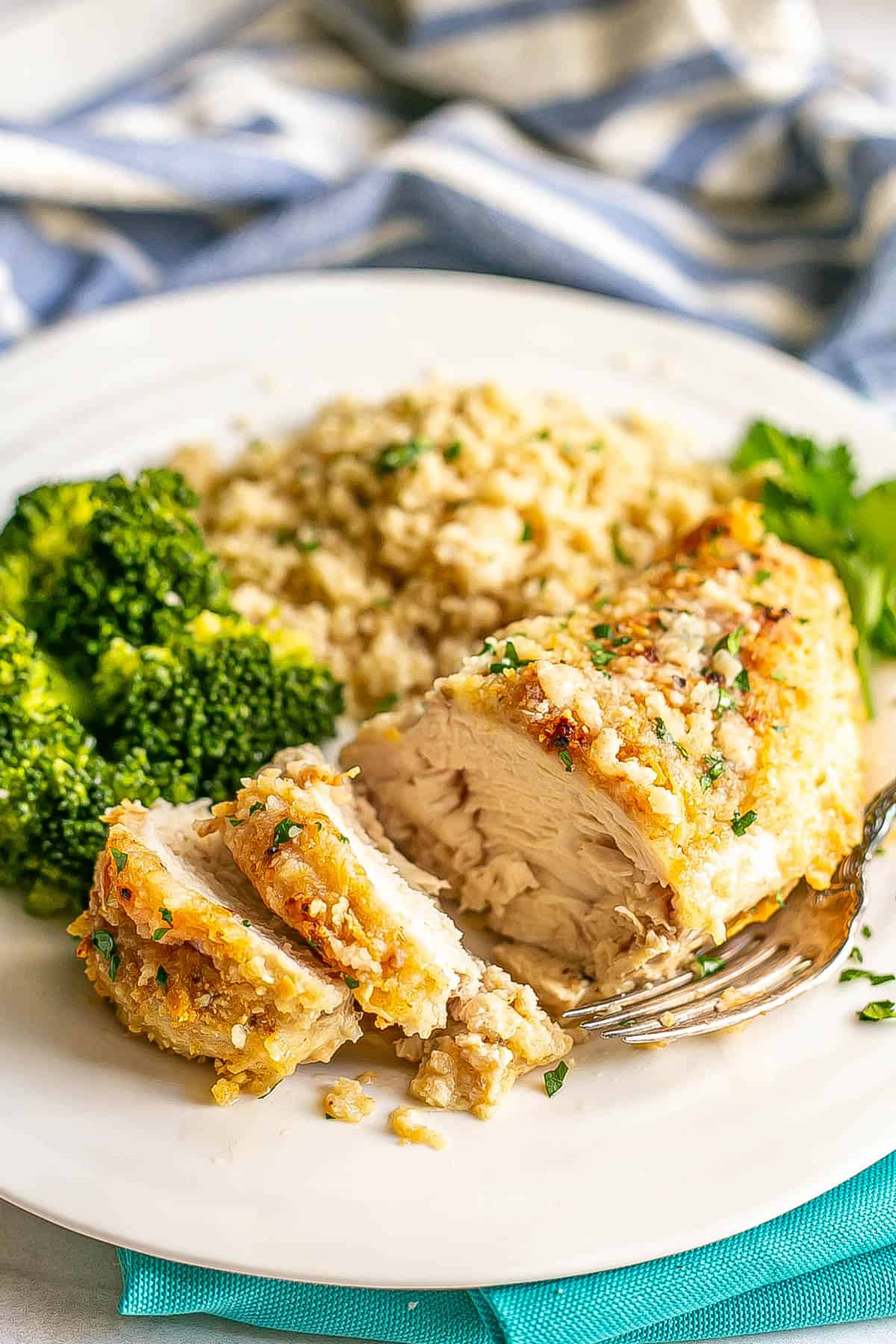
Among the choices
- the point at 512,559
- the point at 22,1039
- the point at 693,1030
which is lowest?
the point at 22,1039

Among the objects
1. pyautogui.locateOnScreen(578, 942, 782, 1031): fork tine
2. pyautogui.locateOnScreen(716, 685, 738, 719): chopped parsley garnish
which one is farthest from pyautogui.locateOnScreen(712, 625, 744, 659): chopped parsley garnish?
pyautogui.locateOnScreen(578, 942, 782, 1031): fork tine

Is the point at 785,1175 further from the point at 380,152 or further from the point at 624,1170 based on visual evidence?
the point at 380,152

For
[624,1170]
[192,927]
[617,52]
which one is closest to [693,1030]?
[624,1170]

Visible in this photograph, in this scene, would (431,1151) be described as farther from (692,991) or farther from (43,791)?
(43,791)

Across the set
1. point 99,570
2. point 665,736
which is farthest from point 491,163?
point 665,736

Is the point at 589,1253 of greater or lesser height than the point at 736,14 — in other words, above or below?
below

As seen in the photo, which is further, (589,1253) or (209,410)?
(209,410)

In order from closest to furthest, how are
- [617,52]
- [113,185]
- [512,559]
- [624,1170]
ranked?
[624,1170] → [512,559] → [113,185] → [617,52]
